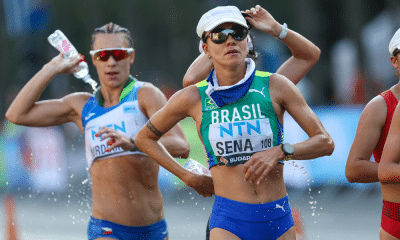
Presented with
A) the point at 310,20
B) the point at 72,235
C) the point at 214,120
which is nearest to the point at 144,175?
the point at 214,120

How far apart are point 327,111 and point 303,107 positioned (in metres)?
7.69

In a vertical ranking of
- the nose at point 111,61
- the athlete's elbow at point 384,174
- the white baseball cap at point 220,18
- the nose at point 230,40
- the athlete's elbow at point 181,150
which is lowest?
the athlete's elbow at point 384,174

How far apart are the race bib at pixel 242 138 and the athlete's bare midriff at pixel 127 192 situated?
1423 mm

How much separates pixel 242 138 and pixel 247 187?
0.34 m

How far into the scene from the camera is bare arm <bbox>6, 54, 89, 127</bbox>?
6328 mm

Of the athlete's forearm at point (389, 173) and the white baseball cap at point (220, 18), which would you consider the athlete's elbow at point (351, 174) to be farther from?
the white baseball cap at point (220, 18)

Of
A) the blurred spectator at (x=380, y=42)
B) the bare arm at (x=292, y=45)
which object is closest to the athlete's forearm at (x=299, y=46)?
the bare arm at (x=292, y=45)

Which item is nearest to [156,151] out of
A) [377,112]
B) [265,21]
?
[265,21]

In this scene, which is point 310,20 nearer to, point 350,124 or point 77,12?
point 350,124

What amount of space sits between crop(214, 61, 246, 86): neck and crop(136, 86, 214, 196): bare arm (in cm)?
22

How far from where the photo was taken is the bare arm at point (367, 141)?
4.92 m

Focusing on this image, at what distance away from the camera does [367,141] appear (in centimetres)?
494

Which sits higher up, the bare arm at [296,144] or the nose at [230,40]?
the nose at [230,40]

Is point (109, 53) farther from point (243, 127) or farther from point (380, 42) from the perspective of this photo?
point (380, 42)
